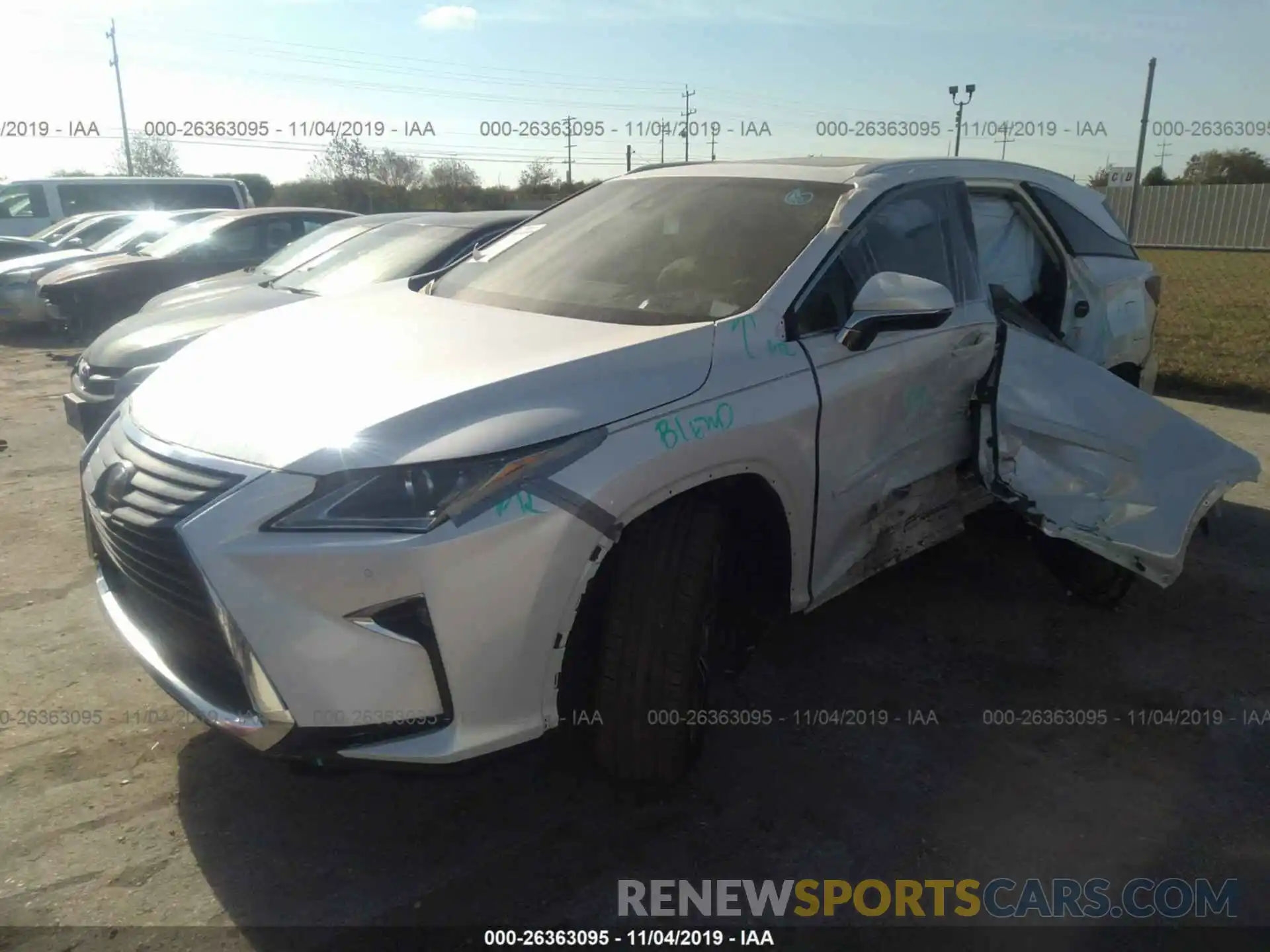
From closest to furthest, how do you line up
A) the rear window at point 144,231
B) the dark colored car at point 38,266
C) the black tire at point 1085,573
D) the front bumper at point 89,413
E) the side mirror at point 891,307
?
the side mirror at point 891,307
the black tire at point 1085,573
the front bumper at point 89,413
the dark colored car at point 38,266
the rear window at point 144,231

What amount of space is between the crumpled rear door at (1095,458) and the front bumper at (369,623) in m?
2.05

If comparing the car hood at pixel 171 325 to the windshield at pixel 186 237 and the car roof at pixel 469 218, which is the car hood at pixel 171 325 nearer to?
the car roof at pixel 469 218

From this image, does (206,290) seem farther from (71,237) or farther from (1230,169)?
(1230,169)

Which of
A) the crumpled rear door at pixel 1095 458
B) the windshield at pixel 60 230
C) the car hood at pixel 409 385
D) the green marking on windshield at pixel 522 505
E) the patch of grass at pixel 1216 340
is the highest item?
the car hood at pixel 409 385

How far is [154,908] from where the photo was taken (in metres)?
2.33

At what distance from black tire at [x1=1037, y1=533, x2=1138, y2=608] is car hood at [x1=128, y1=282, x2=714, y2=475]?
7.30 ft

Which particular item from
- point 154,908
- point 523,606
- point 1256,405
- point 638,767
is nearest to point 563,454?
point 523,606

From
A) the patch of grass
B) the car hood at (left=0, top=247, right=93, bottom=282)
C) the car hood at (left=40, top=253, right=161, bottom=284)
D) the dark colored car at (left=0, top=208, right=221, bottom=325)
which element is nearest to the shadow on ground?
the patch of grass

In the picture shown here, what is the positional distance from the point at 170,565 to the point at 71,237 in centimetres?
1533

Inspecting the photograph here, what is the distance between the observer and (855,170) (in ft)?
11.6

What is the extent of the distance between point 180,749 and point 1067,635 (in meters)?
3.27

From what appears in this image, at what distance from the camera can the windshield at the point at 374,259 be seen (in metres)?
6.24

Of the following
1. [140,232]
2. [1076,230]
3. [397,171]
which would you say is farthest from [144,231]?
[397,171]

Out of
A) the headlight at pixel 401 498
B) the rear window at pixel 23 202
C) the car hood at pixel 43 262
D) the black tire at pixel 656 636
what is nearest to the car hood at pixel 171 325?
the headlight at pixel 401 498
